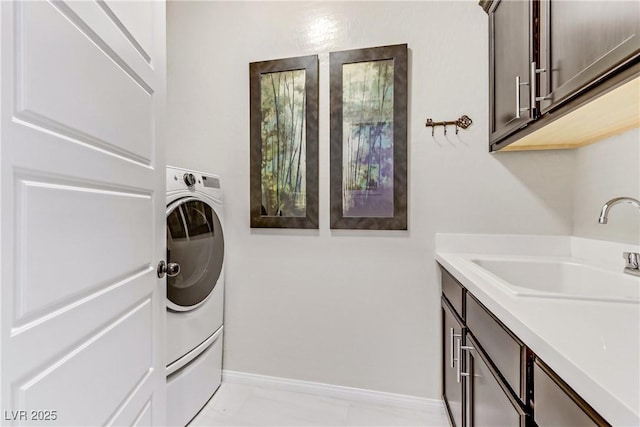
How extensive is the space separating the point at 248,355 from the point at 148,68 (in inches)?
68.9

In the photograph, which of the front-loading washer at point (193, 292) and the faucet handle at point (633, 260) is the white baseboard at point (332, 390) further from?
the faucet handle at point (633, 260)

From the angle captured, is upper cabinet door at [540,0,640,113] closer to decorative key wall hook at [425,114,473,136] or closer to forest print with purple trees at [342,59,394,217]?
decorative key wall hook at [425,114,473,136]

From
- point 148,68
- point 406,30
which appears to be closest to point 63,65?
point 148,68

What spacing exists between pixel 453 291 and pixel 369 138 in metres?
0.96

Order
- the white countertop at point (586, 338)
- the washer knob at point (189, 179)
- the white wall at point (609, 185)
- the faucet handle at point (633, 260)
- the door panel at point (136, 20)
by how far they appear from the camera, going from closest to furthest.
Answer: the white countertop at point (586, 338) → the door panel at point (136, 20) → the faucet handle at point (633, 260) → the white wall at point (609, 185) → the washer knob at point (189, 179)

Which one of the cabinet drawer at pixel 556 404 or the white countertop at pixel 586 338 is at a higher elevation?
the white countertop at pixel 586 338

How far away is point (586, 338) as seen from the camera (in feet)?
1.91

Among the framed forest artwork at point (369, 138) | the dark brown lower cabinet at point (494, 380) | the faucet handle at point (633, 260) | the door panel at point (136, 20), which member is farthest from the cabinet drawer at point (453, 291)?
the door panel at point (136, 20)

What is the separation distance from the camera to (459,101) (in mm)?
1709

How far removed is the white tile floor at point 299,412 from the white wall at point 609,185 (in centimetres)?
124

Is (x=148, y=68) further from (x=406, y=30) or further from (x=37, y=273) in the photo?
(x=406, y=30)

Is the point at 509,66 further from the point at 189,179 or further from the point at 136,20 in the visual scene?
the point at 189,179

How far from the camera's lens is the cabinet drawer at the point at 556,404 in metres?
0.49

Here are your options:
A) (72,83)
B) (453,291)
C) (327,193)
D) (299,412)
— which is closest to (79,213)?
(72,83)
